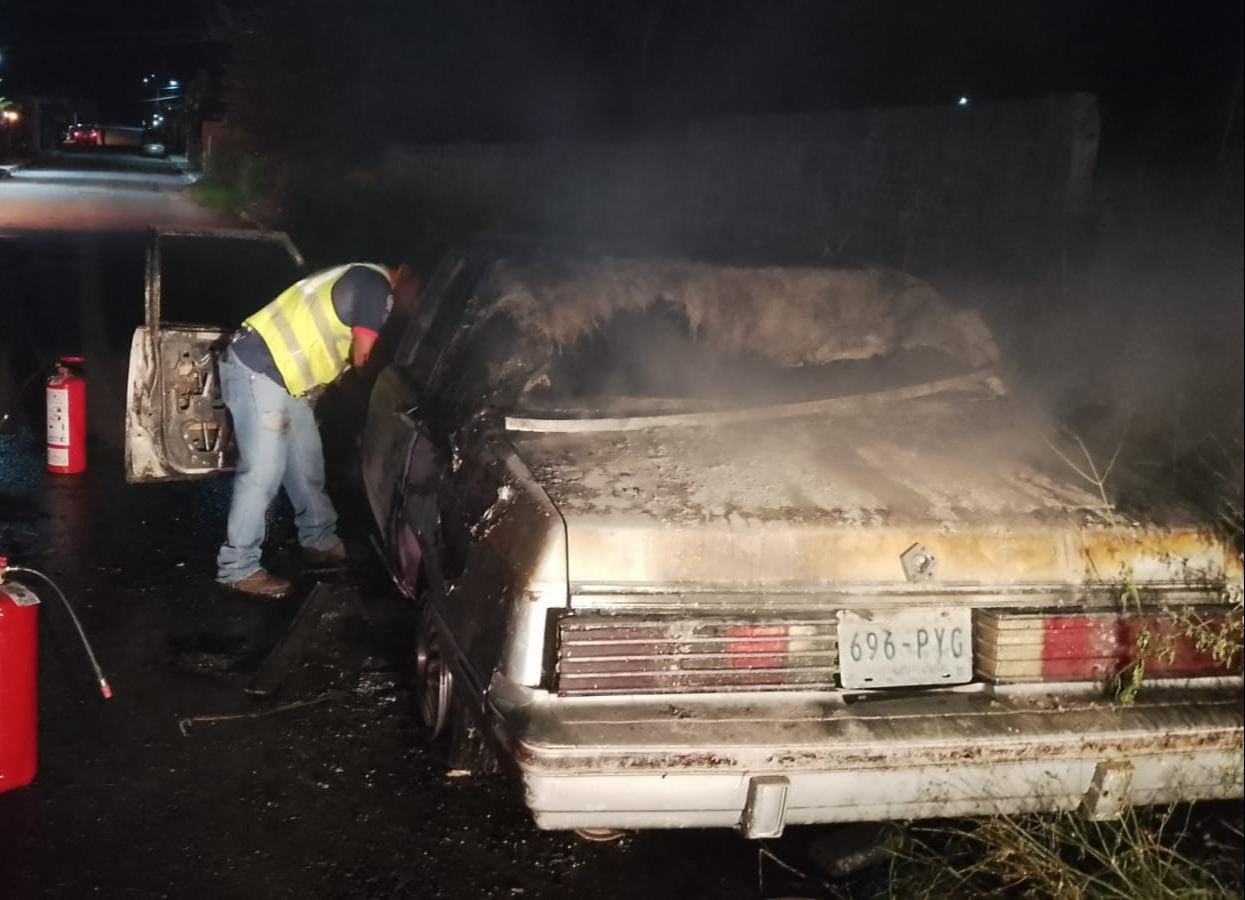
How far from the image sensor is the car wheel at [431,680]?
330cm

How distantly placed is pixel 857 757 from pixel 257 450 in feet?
9.88

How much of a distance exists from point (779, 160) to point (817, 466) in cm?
598

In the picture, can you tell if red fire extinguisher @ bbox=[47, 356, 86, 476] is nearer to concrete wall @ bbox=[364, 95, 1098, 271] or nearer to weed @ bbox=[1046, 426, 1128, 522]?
concrete wall @ bbox=[364, 95, 1098, 271]

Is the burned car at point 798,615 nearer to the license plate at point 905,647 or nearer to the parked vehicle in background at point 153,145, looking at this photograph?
the license plate at point 905,647

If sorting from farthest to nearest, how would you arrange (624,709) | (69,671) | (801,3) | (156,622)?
1. (801,3)
2. (156,622)
3. (69,671)
4. (624,709)

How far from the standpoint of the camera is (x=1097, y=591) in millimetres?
2752

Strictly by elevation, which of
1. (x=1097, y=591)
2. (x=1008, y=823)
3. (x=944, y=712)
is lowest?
(x=1008, y=823)

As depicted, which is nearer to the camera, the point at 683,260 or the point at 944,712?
the point at 944,712

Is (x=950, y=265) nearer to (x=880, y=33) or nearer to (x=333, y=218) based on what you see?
(x=880, y=33)

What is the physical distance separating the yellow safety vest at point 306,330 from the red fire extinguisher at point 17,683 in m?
1.53

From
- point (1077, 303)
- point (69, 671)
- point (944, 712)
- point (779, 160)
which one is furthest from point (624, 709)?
point (779, 160)

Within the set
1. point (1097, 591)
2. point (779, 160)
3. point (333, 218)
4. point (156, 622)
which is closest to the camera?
point (1097, 591)

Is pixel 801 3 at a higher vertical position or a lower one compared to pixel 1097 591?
higher

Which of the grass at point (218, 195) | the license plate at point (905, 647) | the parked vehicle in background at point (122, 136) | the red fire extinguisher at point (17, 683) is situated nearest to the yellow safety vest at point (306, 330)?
the red fire extinguisher at point (17, 683)
